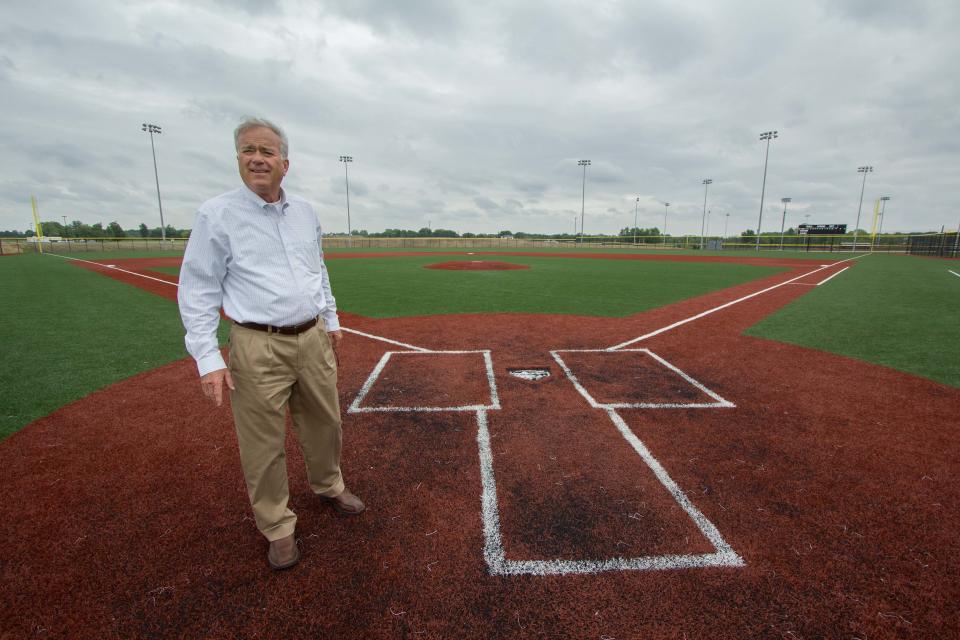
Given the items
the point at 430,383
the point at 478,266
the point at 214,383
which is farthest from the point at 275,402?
the point at 478,266

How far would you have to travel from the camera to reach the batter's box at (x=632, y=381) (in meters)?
4.69

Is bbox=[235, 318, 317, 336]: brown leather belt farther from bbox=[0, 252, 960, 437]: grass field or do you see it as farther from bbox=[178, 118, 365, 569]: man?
bbox=[0, 252, 960, 437]: grass field

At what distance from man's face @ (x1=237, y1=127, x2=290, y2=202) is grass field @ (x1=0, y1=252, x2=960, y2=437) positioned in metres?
3.99

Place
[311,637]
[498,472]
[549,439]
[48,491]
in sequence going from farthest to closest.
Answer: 1. [549,439]
2. [498,472]
3. [48,491]
4. [311,637]

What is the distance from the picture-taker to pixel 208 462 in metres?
3.49

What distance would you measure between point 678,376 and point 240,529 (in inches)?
200

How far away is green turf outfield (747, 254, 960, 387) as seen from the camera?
6.28m

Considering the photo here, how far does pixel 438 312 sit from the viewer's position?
32.3 ft

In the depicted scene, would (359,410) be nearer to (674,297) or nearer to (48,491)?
(48,491)

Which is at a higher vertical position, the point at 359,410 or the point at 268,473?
the point at 268,473

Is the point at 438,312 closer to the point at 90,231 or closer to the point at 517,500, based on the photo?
the point at 517,500

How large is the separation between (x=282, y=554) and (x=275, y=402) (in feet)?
2.95

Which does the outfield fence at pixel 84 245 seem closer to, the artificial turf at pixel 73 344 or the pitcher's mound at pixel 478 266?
the pitcher's mound at pixel 478 266

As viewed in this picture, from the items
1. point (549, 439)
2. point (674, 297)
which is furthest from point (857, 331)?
point (549, 439)
